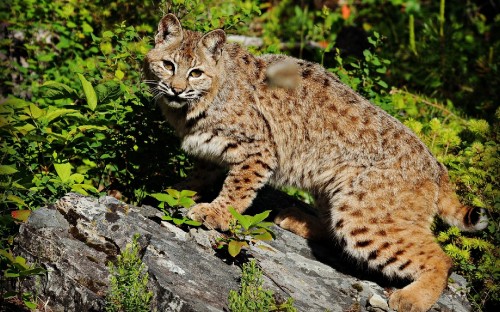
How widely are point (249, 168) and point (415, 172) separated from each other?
1282 millimetres

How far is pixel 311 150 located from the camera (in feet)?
18.3

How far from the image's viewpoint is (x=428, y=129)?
6.95 meters

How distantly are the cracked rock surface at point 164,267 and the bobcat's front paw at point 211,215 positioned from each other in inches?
5.6

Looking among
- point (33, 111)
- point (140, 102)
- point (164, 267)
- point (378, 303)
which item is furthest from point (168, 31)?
point (378, 303)

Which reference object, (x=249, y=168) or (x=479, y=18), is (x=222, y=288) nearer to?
(x=249, y=168)

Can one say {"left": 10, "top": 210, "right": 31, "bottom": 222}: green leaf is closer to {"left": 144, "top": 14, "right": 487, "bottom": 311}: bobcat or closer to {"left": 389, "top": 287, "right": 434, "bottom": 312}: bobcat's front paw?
{"left": 144, "top": 14, "right": 487, "bottom": 311}: bobcat

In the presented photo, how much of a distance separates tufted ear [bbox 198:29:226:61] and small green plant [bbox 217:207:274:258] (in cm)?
139

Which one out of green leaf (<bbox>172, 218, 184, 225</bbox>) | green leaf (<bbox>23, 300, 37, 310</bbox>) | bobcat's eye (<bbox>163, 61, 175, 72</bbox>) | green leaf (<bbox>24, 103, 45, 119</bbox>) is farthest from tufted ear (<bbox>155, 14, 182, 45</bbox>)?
green leaf (<bbox>23, 300, 37, 310</bbox>)

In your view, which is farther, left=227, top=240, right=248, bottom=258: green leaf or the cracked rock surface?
left=227, top=240, right=248, bottom=258: green leaf

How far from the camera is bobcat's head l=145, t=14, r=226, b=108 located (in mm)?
5270

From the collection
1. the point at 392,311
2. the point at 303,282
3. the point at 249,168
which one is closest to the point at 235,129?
the point at 249,168

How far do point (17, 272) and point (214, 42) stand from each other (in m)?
2.32

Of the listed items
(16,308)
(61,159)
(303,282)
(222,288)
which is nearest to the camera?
(16,308)

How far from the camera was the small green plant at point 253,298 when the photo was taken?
13.0 ft
